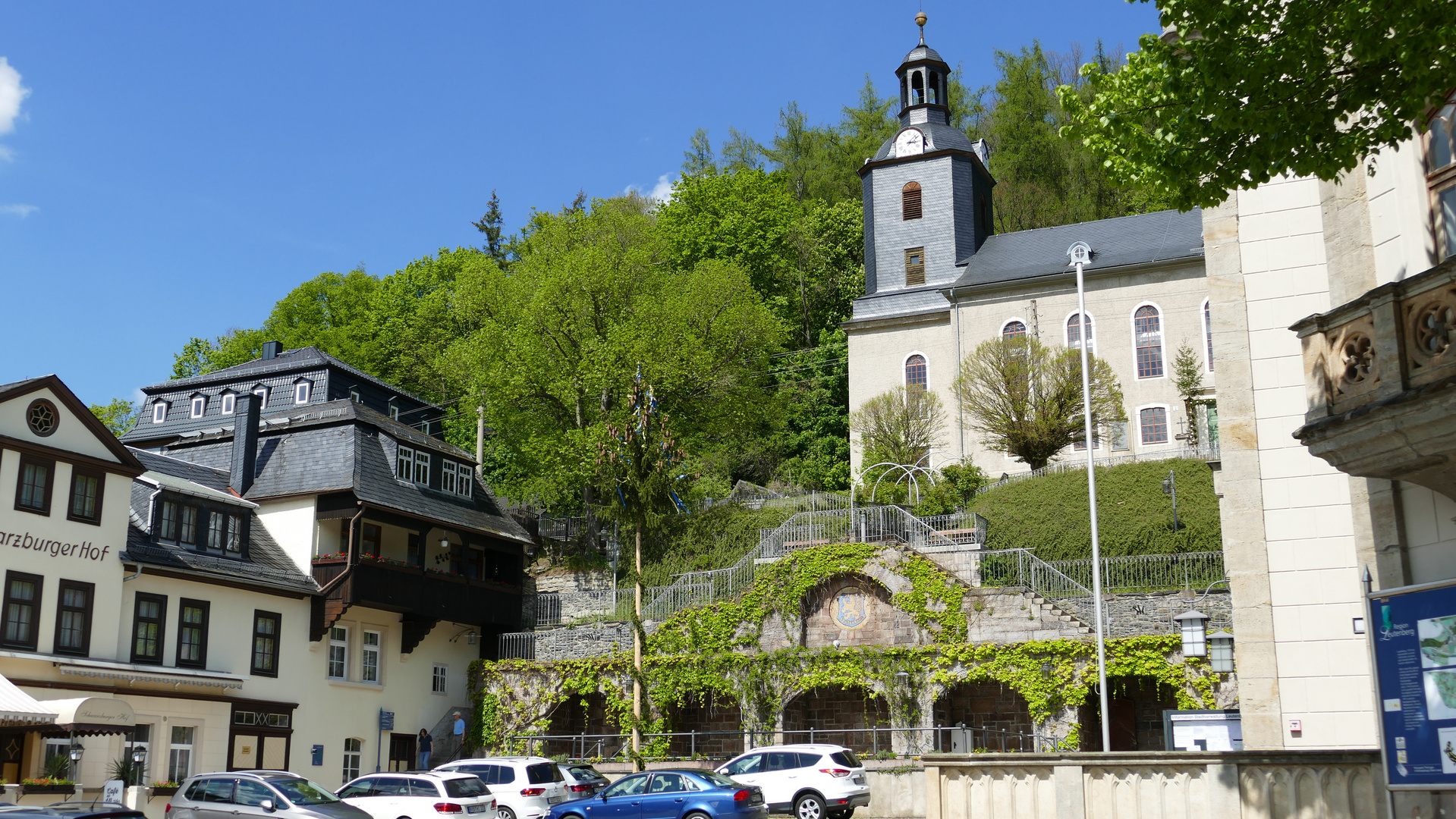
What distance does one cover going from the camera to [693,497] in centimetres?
4256

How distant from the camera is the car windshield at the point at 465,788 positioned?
869 inches

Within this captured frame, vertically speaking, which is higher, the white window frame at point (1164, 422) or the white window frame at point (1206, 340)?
the white window frame at point (1206, 340)

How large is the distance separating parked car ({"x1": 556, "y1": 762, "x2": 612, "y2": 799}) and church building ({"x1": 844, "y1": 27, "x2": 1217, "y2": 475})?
76.2 ft

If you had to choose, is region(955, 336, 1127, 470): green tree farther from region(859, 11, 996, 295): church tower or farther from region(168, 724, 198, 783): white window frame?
region(168, 724, 198, 783): white window frame

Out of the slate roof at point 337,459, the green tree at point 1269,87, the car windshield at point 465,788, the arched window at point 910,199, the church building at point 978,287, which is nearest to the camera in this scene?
the green tree at point 1269,87

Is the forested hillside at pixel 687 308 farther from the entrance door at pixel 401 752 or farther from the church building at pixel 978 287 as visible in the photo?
the entrance door at pixel 401 752

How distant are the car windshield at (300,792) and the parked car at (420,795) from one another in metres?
2.02

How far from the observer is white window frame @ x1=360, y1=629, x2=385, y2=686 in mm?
35094

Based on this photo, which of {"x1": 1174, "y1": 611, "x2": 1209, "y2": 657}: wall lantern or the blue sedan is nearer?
the blue sedan

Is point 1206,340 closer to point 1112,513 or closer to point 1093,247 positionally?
point 1093,247

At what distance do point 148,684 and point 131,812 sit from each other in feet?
47.0

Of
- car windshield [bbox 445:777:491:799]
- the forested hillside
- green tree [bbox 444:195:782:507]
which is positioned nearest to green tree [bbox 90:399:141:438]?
the forested hillside

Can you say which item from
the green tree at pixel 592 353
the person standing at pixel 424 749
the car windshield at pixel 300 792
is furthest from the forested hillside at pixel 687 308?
the car windshield at pixel 300 792

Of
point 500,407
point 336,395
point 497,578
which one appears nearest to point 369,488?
point 497,578
